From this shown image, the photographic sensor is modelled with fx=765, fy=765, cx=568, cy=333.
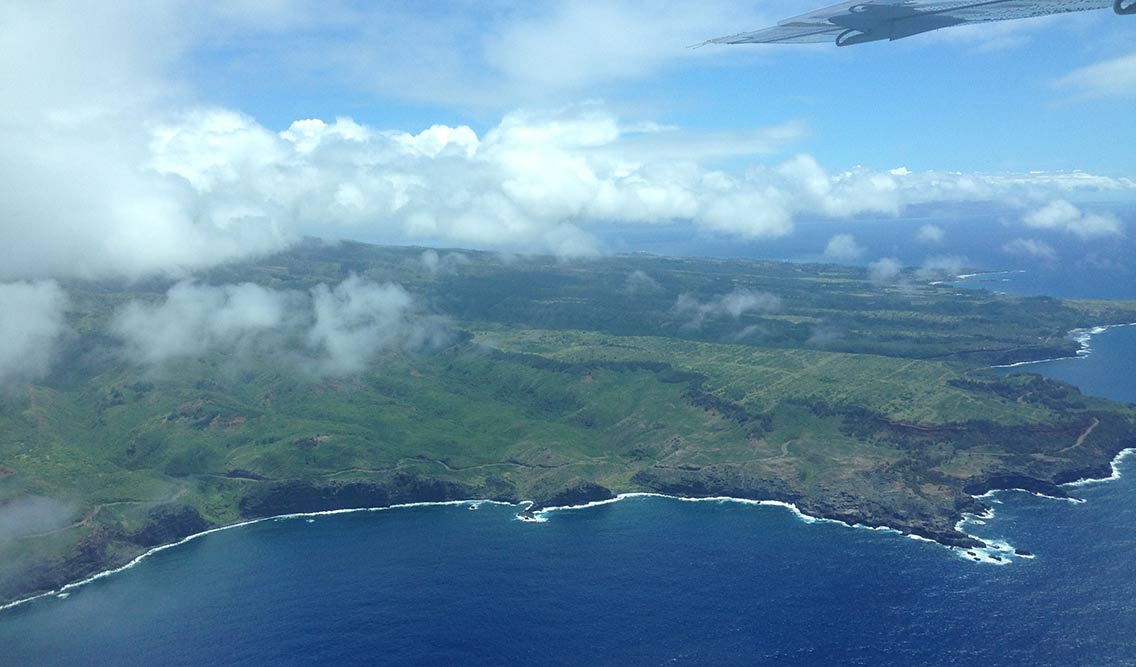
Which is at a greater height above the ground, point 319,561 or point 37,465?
point 37,465

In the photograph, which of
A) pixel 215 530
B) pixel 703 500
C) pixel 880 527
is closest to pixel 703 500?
pixel 703 500

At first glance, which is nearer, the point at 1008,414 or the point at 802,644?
the point at 802,644

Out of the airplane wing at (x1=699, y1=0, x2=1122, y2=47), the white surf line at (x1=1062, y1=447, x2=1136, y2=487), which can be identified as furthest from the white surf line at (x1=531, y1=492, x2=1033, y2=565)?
the airplane wing at (x1=699, y1=0, x2=1122, y2=47)

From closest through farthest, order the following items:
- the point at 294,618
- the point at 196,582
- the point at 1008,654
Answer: the point at 1008,654, the point at 294,618, the point at 196,582

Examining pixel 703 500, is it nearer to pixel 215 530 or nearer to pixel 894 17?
pixel 215 530

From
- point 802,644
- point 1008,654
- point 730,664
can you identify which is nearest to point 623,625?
point 730,664

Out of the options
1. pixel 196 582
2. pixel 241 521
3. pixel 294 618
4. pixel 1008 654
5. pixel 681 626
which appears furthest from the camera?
pixel 241 521

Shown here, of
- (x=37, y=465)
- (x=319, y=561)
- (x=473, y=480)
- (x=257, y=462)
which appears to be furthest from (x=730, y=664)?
(x=37, y=465)

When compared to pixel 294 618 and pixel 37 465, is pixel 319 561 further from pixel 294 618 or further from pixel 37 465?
pixel 37 465
